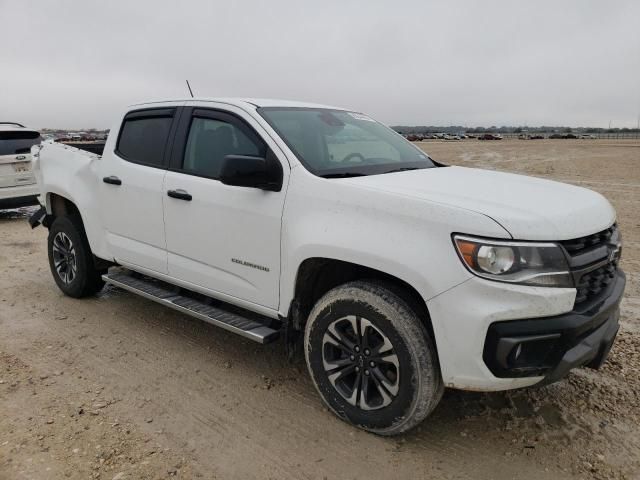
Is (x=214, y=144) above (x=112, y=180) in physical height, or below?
above

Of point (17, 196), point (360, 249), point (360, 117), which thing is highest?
point (360, 117)

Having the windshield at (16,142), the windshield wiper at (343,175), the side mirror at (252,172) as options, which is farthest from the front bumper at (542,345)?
the windshield at (16,142)

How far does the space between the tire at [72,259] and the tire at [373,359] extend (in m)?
2.84

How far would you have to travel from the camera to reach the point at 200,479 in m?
2.58

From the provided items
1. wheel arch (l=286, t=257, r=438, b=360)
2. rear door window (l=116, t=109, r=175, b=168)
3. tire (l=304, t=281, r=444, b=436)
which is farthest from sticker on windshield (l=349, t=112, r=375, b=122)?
tire (l=304, t=281, r=444, b=436)

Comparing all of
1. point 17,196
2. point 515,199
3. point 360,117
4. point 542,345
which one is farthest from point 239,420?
point 17,196

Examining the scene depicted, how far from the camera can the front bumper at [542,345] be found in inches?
93.0

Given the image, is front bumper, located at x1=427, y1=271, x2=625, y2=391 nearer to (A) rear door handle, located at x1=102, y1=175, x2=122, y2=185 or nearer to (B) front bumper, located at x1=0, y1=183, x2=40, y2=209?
(A) rear door handle, located at x1=102, y1=175, x2=122, y2=185

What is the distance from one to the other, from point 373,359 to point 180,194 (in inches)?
71.6

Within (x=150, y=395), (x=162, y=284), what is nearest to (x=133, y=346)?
(x=162, y=284)

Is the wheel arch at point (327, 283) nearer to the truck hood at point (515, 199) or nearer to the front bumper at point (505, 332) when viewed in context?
the front bumper at point (505, 332)

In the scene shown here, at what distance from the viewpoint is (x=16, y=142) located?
9.51 meters

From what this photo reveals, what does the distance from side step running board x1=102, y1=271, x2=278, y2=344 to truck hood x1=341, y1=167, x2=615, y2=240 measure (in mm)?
1135

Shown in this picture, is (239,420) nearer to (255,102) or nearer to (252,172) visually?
(252,172)
